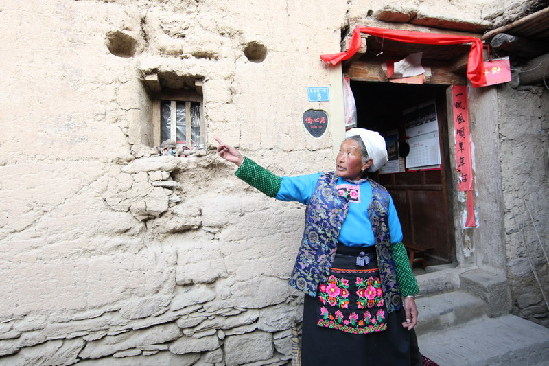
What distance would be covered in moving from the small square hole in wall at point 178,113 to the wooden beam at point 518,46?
2.74 metres

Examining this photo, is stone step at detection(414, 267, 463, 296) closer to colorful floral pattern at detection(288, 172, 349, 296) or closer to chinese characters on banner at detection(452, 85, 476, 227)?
chinese characters on banner at detection(452, 85, 476, 227)

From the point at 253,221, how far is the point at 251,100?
0.96 m

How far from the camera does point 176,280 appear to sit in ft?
6.66

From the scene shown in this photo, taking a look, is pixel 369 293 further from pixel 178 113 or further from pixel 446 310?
pixel 178 113

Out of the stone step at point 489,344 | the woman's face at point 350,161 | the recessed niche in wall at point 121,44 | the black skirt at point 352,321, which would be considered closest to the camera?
the black skirt at point 352,321

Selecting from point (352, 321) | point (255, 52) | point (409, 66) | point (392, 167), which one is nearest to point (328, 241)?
point (352, 321)

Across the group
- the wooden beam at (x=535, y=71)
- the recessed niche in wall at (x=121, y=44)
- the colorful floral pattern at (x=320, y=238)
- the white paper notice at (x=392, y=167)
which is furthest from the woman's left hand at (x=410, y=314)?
the white paper notice at (x=392, y=167)

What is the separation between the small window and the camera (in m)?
2.34

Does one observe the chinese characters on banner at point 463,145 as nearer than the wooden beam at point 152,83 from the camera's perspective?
No

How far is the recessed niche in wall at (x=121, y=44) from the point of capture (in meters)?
2.06

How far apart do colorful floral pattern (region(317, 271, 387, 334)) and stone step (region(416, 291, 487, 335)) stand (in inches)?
52.6

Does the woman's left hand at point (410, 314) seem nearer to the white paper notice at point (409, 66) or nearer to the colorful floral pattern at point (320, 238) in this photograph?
the colorful floral pattern at point (320, 238)

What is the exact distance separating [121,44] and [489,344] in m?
3.85

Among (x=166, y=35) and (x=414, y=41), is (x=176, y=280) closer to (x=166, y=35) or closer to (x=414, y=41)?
(x=166, y=35)
